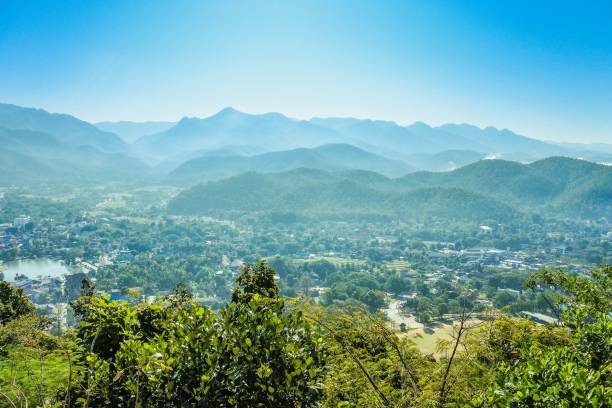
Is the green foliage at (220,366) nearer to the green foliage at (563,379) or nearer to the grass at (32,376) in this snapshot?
the grass at (32,376)

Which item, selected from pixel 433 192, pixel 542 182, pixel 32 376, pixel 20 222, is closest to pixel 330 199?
pixel 433 192

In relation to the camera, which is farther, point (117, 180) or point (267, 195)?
point (117, 180)

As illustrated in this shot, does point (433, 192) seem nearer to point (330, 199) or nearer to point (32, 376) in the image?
point (330, 199)

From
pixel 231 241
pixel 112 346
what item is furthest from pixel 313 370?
pixel 231 241

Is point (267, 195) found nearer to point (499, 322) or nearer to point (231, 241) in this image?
point (231, 241)

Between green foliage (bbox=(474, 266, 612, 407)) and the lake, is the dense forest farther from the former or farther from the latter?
the lake

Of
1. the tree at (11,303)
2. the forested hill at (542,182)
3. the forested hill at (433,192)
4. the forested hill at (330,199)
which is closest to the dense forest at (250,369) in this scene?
the tree at (11,303)
